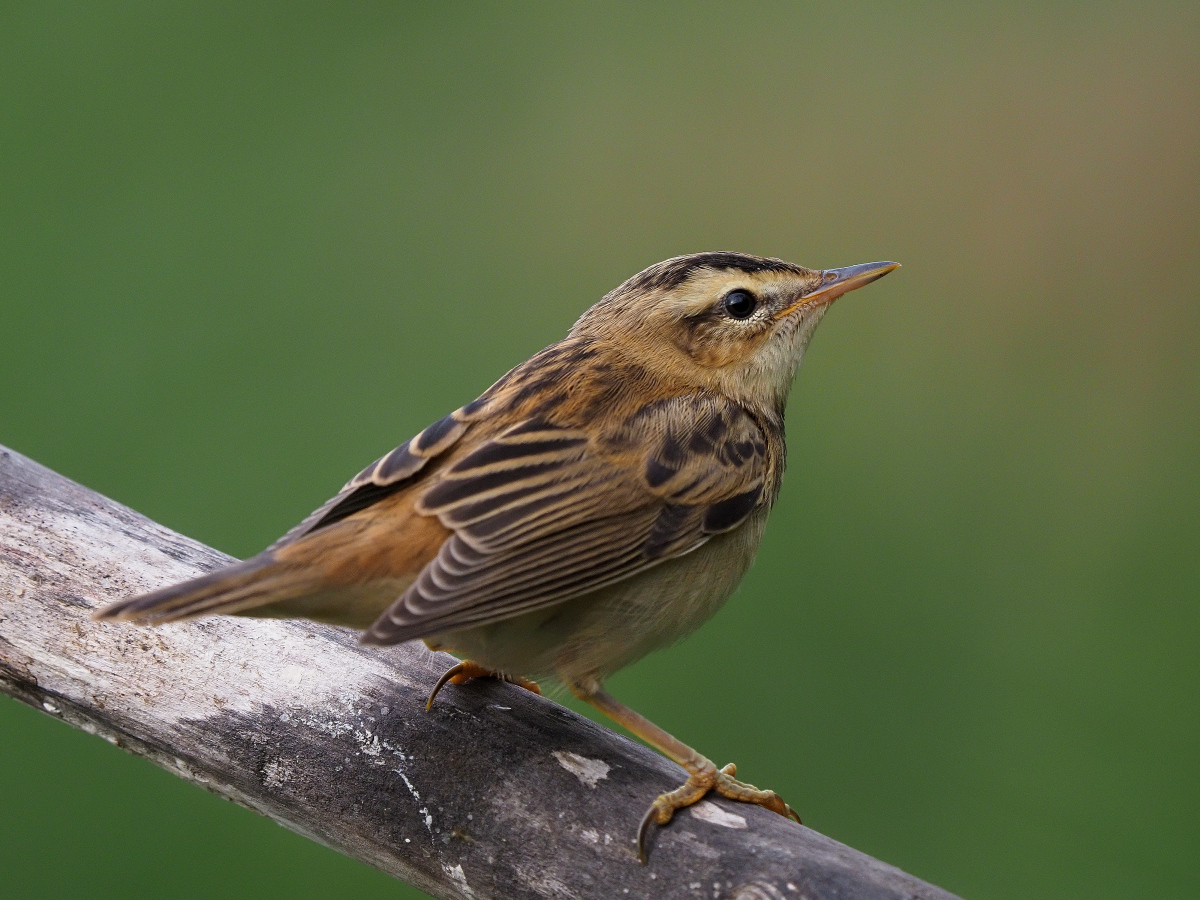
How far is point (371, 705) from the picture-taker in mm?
3232

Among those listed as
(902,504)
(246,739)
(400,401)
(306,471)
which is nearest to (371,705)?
(246,739)

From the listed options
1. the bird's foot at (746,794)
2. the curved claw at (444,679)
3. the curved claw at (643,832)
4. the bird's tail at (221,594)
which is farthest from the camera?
the curved claw at (444,679)

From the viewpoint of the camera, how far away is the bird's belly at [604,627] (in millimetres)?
3121

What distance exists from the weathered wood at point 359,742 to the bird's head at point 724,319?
1.02 m

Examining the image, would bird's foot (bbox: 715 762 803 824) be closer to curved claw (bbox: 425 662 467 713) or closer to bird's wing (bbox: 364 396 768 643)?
bird's wing (bbox: 364 396 768 643)

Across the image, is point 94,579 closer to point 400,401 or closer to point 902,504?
point 400,401

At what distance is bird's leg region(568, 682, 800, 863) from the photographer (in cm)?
290

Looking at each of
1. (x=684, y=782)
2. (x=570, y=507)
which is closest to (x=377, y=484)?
(x=570, y=507)

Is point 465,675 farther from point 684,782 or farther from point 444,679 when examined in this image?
point 684,782

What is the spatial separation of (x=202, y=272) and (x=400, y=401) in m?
1.17

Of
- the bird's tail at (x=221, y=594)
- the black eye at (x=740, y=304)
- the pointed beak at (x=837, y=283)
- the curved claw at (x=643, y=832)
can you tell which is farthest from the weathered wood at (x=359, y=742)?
the pointed beak at (x=837, y=283)

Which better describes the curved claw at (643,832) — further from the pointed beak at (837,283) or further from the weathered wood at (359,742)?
the pointed beak at (837,283)

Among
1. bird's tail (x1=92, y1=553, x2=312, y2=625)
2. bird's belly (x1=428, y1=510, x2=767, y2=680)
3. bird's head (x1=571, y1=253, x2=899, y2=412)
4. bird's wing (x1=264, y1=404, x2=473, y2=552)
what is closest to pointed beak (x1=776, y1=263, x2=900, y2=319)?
bird's head (x1=571, y1=253, x2=899, y2=412)

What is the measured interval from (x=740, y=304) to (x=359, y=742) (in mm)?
1575
